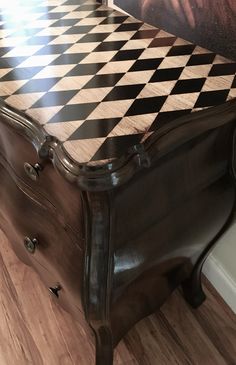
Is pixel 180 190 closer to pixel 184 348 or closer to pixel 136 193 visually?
pixel 136 193

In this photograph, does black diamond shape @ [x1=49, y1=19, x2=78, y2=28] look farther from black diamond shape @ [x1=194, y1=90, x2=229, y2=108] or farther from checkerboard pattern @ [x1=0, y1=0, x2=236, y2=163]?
black diamond shape @ [x1=194, y1=90, x2=229, y2=108]

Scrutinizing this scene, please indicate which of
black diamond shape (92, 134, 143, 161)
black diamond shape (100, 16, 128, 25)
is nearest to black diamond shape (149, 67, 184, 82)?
black diamond shape (92, 134, 143, 161)

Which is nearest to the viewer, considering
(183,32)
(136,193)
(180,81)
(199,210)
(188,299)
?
(136,193)

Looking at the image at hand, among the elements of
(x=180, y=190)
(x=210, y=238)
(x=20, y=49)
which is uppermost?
(x=20, y=49)

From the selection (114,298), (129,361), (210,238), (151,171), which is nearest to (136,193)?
(151,171)

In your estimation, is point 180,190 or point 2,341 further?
point 2,341

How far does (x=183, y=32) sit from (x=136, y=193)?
20.7 inches

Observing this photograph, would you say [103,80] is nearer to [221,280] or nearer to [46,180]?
[46,180]

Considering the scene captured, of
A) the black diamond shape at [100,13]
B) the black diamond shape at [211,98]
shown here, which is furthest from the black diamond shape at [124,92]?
the black diamond shape at [100,13]

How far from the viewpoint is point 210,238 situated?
110 cm

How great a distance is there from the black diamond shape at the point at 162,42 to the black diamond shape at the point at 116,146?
1.35 feet

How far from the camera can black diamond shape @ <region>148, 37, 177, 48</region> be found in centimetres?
101

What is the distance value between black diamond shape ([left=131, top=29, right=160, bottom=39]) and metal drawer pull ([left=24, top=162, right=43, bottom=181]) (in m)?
0.47

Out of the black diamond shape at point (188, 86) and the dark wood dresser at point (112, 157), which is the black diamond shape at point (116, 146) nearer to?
the dark wood dresser at point (112, 157)
